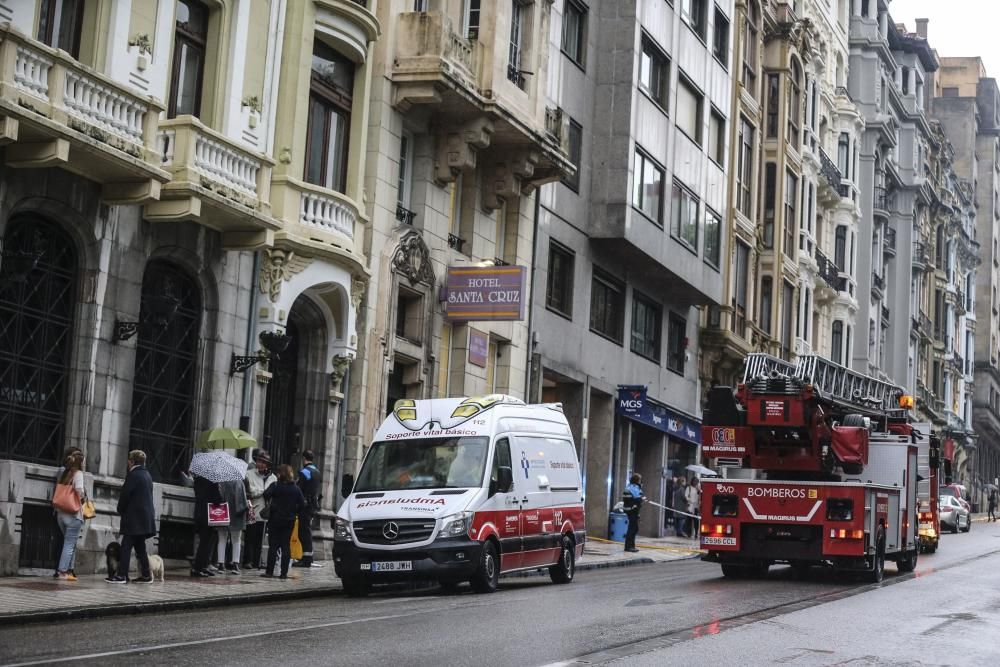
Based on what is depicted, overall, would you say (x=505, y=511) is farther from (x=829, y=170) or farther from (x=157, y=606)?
(x=829, y=170)

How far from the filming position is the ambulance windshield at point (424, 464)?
20.0 m

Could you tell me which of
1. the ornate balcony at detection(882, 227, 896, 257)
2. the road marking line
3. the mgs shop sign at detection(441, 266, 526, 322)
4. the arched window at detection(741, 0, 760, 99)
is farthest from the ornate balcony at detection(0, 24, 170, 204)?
the ornate balcony at detection(882, 227, 896, 257)

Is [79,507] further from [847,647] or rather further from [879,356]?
[879,356]

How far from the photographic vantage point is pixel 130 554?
18547 mm

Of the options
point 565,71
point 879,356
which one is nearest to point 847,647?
point 565,71

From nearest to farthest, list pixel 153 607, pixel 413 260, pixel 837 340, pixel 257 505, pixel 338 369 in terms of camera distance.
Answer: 1. pixel 153 607
2. pixel 257 505
3. pixel 338 369
4. pixel 413 260
5. pixel 837 340

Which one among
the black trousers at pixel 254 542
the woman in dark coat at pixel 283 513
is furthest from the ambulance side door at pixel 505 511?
the black trousers at pixel 254 542

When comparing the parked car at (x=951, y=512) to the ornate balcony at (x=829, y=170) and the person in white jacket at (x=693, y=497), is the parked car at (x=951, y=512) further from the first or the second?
the ornate balcony at (x=829, y=170)

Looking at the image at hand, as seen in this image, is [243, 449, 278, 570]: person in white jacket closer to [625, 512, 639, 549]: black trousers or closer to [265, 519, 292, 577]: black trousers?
[265, 519, 292, 577]: black trousers

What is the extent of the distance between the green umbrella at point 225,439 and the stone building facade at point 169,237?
0.91 m

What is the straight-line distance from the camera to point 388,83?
27.6 metres

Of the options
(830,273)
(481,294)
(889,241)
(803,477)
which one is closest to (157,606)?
(803,477)

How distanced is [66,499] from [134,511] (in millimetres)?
858

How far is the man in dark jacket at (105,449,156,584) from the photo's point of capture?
18.2 m
